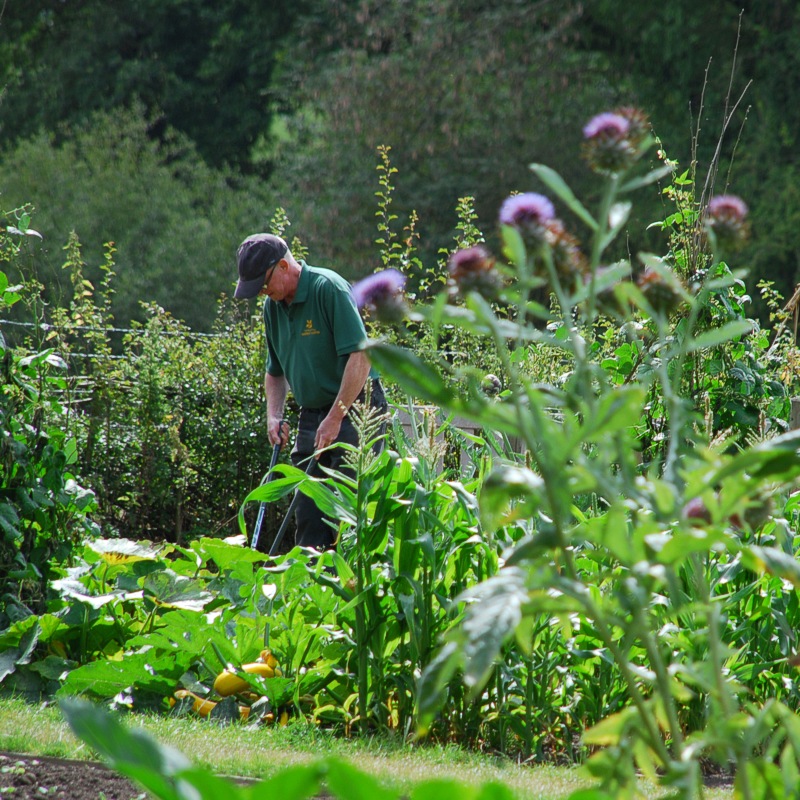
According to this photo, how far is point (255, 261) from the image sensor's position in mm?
5223

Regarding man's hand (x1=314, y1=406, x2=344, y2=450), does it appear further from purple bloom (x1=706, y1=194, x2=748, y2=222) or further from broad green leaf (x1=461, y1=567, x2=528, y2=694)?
broad green leaf (x1=461, y1=567, x2=528, y2=694)

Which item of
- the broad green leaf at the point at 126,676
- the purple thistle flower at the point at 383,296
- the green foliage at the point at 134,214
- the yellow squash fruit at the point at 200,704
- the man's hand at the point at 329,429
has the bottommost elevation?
the yellow squash fruit at the point at 200,704

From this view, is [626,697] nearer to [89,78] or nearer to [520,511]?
[520,511]

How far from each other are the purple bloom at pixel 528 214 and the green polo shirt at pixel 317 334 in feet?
12.2

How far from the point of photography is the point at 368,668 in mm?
3688

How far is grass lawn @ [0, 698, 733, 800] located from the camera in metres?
2.98

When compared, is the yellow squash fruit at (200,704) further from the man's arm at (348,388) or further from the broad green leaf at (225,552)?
the man's arm at (348,388)

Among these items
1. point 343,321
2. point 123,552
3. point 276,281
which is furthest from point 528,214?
point 276,281

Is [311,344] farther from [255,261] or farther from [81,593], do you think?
[81,593]

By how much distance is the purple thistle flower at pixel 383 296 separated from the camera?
5.61 ft

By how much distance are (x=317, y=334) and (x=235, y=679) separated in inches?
82.8

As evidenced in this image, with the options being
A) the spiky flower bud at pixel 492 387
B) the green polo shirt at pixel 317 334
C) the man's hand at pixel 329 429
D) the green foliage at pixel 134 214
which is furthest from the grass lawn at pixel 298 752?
the green foliage at pixel 134 214

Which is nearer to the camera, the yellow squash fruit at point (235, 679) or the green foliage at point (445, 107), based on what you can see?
the yellow squash fruit at point (235, 679)

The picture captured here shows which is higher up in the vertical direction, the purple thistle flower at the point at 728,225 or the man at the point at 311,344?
the purple thistle flower at the point at 728,225
